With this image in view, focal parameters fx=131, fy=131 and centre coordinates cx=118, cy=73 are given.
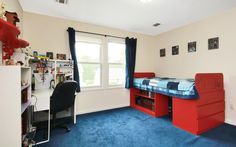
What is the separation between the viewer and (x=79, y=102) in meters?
3.25

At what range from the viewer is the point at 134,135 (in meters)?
2.28

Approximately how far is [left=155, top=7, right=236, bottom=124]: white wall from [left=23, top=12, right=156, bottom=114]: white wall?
0.67m

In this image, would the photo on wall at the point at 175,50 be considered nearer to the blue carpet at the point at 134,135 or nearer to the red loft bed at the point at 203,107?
the red loft bed at the point at 203,107

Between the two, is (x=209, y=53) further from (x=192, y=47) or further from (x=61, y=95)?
(x=61, y=95)

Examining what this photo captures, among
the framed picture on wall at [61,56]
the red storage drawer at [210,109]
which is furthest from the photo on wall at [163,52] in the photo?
the framed picture on wall at [61,56]

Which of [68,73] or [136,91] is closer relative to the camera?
[68,73]

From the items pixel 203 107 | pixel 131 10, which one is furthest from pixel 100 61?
pixel 203 107

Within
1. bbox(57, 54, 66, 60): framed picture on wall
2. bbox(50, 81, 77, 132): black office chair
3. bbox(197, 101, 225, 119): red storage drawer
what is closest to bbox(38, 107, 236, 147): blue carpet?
bbox(197, 101, 225, 119): red storage drawer

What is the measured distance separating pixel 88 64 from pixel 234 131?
3.31 metres

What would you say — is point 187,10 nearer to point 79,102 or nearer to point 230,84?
point 230,84

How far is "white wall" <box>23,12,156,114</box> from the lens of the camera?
2773 millimetres

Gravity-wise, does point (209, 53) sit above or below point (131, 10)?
below

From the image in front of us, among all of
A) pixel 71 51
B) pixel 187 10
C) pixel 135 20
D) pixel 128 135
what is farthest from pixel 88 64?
pixel 187 10

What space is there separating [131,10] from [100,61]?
59.1 inches
